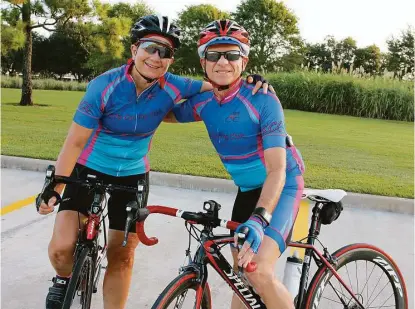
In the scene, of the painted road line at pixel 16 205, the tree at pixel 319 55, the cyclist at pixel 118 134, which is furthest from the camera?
→ the tree at pixel 319 55

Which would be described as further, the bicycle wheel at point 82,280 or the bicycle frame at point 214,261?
the bicycle wheel at point 82,280

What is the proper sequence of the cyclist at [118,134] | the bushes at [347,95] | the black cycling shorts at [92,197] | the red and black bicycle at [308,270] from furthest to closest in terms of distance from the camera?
the bushes at [347,95]
the black cycling shorts at [92,197]
the cyclist at [118,134]
the red and black bicycle at [308,270]

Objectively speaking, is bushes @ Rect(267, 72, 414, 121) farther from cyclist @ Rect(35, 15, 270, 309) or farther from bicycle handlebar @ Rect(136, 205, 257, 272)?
bicycle handlebar @ Rect(136, 205, 257, 272)

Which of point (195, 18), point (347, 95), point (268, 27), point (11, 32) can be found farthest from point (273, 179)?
point (195, 18)

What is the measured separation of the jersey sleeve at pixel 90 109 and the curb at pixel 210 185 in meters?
4.21

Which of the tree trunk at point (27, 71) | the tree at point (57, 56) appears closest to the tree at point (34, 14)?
the tree trunk at point (27, 71)

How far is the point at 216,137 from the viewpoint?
9.63ft

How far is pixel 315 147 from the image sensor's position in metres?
11.3

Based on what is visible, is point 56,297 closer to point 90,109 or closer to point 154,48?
point 90,109

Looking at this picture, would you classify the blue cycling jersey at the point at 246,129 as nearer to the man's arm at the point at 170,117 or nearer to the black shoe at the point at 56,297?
the man's arm at the point at 170,117

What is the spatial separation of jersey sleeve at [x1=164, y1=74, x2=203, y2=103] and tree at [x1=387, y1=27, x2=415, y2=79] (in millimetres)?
48549

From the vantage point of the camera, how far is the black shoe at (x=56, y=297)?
2830 millimetres

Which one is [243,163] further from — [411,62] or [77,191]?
[411,62]

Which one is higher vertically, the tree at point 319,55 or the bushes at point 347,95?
the tree at point 319,55
